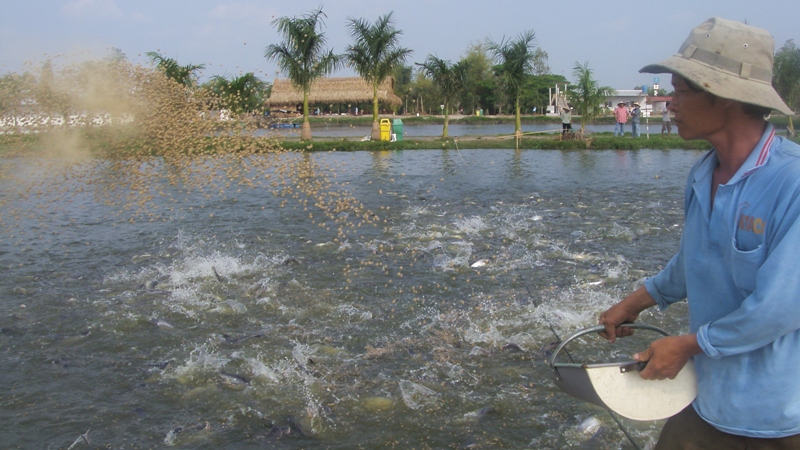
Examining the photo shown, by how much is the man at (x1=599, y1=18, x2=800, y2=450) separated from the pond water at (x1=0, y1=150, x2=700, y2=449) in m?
2.04

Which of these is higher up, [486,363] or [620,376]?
[620,376]

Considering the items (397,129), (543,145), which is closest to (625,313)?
(543,145)

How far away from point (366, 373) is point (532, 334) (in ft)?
5.24

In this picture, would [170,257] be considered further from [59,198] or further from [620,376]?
[620,376]

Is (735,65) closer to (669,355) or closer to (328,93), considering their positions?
(669,355)

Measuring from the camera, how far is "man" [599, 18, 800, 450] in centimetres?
181

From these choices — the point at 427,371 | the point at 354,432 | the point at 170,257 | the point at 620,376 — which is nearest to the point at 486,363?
the point at 427,371

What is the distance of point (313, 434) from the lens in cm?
406

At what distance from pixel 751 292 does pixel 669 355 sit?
30 cm

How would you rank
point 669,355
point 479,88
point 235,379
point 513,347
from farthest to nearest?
point 479,88, point 513,347, point 235,379, point 669,355

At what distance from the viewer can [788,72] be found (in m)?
26.2

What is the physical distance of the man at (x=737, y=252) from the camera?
181cm

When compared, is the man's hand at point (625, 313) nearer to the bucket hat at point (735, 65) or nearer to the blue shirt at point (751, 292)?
the blue shirt at point (751, 292)

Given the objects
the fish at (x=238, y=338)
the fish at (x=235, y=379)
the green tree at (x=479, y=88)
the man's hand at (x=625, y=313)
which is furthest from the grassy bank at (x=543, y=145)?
the green tree at (x=479, y=88)
